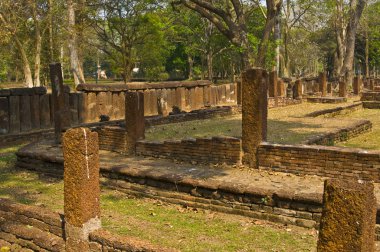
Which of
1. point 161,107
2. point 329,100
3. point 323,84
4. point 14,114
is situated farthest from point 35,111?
point 323,84

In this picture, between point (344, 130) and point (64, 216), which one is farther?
point (344, 130)

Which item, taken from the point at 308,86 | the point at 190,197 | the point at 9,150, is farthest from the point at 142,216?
the point at 308,86

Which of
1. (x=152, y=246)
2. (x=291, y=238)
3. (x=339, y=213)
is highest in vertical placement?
(x=339, y=213)

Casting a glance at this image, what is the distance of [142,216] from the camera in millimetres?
7105

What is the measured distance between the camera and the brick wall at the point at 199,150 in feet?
29.9

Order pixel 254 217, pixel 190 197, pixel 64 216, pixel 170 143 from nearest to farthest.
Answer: pixel 64 216, pixel 254 217, pixel 190 197, pixel 170 143

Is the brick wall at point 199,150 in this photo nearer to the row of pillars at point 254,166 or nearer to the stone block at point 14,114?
the row of pillars at point 254,166

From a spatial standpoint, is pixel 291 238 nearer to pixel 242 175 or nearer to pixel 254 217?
pixel 254 217

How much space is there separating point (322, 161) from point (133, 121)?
179 inches

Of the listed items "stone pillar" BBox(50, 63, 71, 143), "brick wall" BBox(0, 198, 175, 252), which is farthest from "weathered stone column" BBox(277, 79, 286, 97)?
"brick wall" BBox(0, 198, 175, 252)

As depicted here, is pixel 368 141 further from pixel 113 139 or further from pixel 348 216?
pixel 348 216

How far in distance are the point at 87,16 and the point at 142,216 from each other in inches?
1114

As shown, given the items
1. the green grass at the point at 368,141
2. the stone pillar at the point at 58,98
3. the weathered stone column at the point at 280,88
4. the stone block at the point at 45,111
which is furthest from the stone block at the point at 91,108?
the weathered stone column at the point at 280,88

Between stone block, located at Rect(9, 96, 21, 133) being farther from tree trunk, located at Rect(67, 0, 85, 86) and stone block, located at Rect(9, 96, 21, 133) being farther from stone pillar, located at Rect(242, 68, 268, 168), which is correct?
tree trunk, located at Rect(67, 0, 85, 86)
